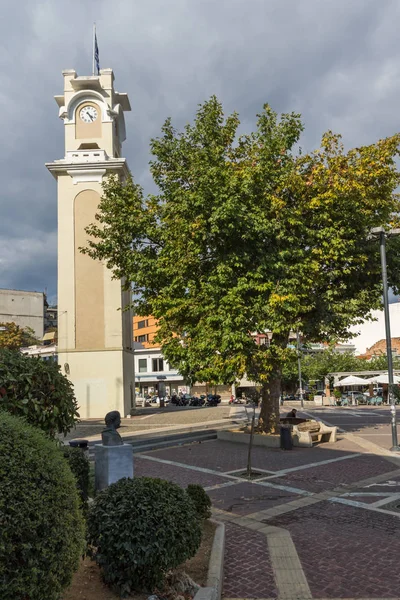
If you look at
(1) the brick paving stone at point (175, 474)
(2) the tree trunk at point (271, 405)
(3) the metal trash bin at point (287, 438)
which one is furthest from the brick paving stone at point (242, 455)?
(2) the tree trunk at point (271, 405)

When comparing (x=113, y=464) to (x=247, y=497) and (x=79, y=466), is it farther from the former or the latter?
(x=247, y=497)

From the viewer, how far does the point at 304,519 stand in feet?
28.8

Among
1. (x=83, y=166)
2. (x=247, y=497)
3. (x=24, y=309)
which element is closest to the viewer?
(x=247, y=497)

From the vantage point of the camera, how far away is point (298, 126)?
1817 centimetres

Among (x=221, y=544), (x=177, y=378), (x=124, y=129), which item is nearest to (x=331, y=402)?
(x=177, y=378)

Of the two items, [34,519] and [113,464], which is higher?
[34,519]

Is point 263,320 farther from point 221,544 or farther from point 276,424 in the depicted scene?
point 221,544

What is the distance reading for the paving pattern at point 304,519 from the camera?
6.00 m

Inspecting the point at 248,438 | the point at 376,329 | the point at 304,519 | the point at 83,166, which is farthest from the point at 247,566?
the point at 376,329

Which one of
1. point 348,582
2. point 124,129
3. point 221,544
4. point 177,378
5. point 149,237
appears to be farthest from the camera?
point 177,378

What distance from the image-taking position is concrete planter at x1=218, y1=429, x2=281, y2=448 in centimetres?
1794

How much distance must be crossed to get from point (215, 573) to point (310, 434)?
13.4m

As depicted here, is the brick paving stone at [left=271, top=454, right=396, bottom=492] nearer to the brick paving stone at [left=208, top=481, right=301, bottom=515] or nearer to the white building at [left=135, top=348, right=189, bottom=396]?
the brick paving stone at [left=208, top=481, right=301, bottom=515]

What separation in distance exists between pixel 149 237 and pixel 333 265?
23.9 feet
